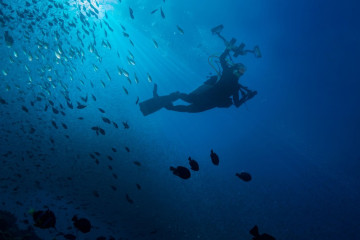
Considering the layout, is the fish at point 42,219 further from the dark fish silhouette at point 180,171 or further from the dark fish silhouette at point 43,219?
the dark fish silhouette at point 180,171

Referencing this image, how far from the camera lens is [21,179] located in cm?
1595

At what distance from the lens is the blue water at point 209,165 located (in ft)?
53.8

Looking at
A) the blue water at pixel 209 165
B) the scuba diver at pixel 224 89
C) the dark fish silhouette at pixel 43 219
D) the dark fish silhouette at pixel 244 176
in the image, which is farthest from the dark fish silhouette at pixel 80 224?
the scuba diver at pixel 224 89

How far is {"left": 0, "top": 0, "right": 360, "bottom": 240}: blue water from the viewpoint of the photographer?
16.4m

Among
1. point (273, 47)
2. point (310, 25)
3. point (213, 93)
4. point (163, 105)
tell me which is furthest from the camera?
point (273, 47)

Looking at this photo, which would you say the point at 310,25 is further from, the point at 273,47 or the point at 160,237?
the point at 160,237

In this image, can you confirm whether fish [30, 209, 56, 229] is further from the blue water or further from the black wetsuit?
the black wetsuit

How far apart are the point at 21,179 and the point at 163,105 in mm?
12099

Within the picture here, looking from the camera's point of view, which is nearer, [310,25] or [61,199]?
[61,199]

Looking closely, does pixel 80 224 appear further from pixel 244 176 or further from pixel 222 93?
pixel 222 93

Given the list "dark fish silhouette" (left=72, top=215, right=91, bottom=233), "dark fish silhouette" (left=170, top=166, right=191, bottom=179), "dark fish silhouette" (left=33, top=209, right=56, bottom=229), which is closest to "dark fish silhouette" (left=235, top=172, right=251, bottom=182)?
"dark fish silhouette" (left=170, top=166, right=191, bottom=179)

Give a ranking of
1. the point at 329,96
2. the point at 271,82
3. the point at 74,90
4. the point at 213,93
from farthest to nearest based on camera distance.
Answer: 1. the point at 74,90
2. the point at 271,82
3. the point at 329,96
4. the point at 213,93

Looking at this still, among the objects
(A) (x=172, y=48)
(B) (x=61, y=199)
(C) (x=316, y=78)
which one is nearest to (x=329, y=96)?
(C) (x=316, y=78)

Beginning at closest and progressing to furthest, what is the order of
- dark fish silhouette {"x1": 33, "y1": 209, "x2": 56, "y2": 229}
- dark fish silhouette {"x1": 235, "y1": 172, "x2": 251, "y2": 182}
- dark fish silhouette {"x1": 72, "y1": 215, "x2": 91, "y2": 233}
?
dark fish silhouette {"x1": 33, "y1": 209, "x2": 56, "y2": 229}, dark fish silhouette {"x1": 72, "y1": 215, "x2": 91, "y2": 233}, dark fish silhouette {"x1": 235, "y1": 172, "x2": 251, "y2": 182}
